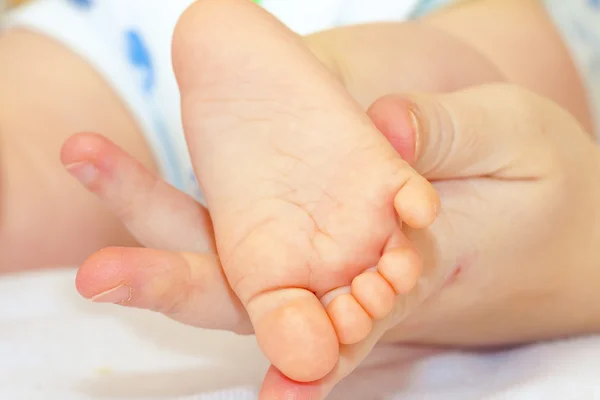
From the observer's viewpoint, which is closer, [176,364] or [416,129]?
[416,129]

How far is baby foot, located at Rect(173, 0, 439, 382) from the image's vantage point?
360mm

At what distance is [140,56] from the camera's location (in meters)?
0.76

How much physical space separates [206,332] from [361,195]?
10.3 inches

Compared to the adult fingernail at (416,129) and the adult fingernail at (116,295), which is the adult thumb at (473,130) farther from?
the adult fingernail at (116,295)

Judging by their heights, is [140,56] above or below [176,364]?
above

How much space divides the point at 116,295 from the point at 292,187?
12cm

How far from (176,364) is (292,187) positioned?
0.72ft

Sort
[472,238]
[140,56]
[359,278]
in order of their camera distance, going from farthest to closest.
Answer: [140,56] < [472,238] < [359,278]

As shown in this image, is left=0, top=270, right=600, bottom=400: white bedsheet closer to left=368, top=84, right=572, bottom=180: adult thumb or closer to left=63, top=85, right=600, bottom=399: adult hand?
left=63, top=85, right=600, bottom=399: adult hand

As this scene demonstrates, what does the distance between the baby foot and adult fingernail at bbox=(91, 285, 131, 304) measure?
6 cm

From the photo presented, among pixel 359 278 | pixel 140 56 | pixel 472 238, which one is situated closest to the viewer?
pixel 359 278

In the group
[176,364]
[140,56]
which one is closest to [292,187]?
[176,364]

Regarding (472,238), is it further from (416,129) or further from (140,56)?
(140,56)

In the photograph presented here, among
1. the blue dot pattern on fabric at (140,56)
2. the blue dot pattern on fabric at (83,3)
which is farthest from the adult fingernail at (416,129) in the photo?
the blue dot pattern on fabric at (83,3)
